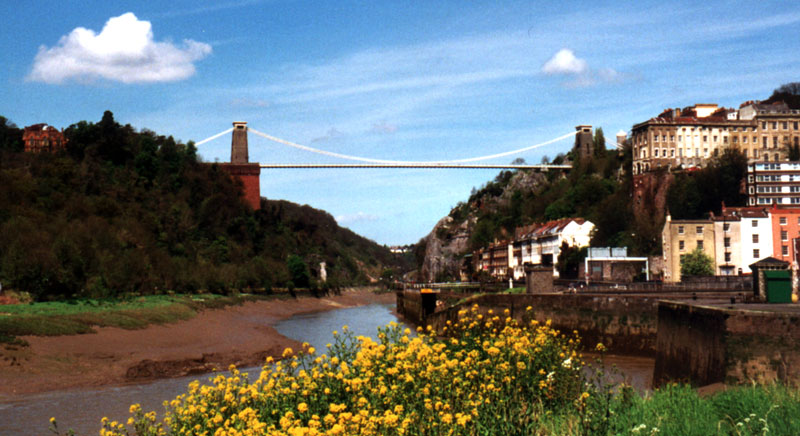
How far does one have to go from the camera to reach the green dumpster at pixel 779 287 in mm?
26844

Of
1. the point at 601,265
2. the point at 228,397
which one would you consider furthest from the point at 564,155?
the point at 228,397

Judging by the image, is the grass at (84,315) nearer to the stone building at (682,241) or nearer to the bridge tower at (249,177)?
the stone building at (682,241)

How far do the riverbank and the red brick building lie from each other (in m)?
73.9

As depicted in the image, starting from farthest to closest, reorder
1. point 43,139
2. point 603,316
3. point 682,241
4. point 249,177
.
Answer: point 249,177, point 43,139, point 682,241, point 603,316

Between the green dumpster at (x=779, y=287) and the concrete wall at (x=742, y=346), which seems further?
the green dumpster at (x=779, y=287)

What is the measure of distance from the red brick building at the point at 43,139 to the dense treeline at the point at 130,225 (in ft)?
10.6

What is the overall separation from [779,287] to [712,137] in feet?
296

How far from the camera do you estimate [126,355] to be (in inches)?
1297

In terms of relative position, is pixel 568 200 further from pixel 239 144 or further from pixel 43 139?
pixel 43 139

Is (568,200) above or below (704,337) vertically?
above

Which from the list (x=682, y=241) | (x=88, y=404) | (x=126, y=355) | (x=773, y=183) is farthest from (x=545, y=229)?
(x=88, y=404)

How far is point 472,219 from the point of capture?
155750 mm

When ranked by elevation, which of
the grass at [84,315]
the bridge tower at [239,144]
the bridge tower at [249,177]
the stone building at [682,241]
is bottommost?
the grass at [84,315]

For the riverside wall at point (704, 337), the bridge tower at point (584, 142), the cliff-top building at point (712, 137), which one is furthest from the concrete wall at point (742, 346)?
the bridge tower at point (584, 142)
